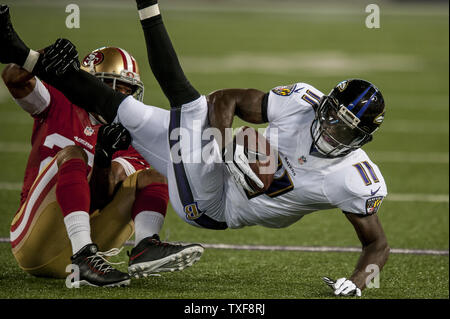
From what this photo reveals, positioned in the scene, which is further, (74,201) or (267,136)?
(267,136)

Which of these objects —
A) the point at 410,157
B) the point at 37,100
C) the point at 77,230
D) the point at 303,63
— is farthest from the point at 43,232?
the point at 303,63

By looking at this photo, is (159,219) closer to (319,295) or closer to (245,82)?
(319,295)

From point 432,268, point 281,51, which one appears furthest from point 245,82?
point 432,268

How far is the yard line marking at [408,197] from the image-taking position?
4.57 meters

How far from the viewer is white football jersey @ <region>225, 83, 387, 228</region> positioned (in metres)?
2.48

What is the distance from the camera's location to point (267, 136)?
2.62 metres

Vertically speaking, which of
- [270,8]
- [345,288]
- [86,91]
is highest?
[86,91]

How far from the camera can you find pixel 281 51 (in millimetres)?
12289

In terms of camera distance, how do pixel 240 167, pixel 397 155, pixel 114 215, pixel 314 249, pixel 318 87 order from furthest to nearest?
pixel 318 87
pixel 397 155
pixel 314 249
pixel 114 215
pixel 240 167

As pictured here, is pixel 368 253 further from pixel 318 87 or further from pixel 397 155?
pixel 318 87

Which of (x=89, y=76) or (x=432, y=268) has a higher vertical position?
(x=89, y=76)

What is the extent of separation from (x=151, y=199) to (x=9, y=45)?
Result: 76cm

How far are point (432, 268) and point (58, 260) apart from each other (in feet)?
5.35

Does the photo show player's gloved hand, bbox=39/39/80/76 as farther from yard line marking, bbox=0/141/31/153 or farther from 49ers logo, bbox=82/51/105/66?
yard line marking, bbox=0/141/31/153
